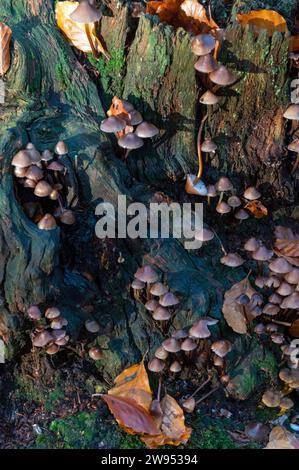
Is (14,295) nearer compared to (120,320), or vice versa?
(14,295)

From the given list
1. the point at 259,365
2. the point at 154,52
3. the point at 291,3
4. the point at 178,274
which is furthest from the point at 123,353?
the point at 291,3

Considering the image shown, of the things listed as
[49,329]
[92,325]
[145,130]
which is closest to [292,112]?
[145,130]

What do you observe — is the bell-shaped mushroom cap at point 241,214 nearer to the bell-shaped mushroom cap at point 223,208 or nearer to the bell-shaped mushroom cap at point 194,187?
the bell-shaped mushroom cap at point 223,208

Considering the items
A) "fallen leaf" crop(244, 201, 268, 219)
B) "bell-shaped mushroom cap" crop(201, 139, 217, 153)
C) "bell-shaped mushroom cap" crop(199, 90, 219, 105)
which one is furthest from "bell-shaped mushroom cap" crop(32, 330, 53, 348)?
"bell-shaped mushroom cap" crop(199, 90, 219, 105)

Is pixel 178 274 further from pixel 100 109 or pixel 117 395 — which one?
pixel 100 109
